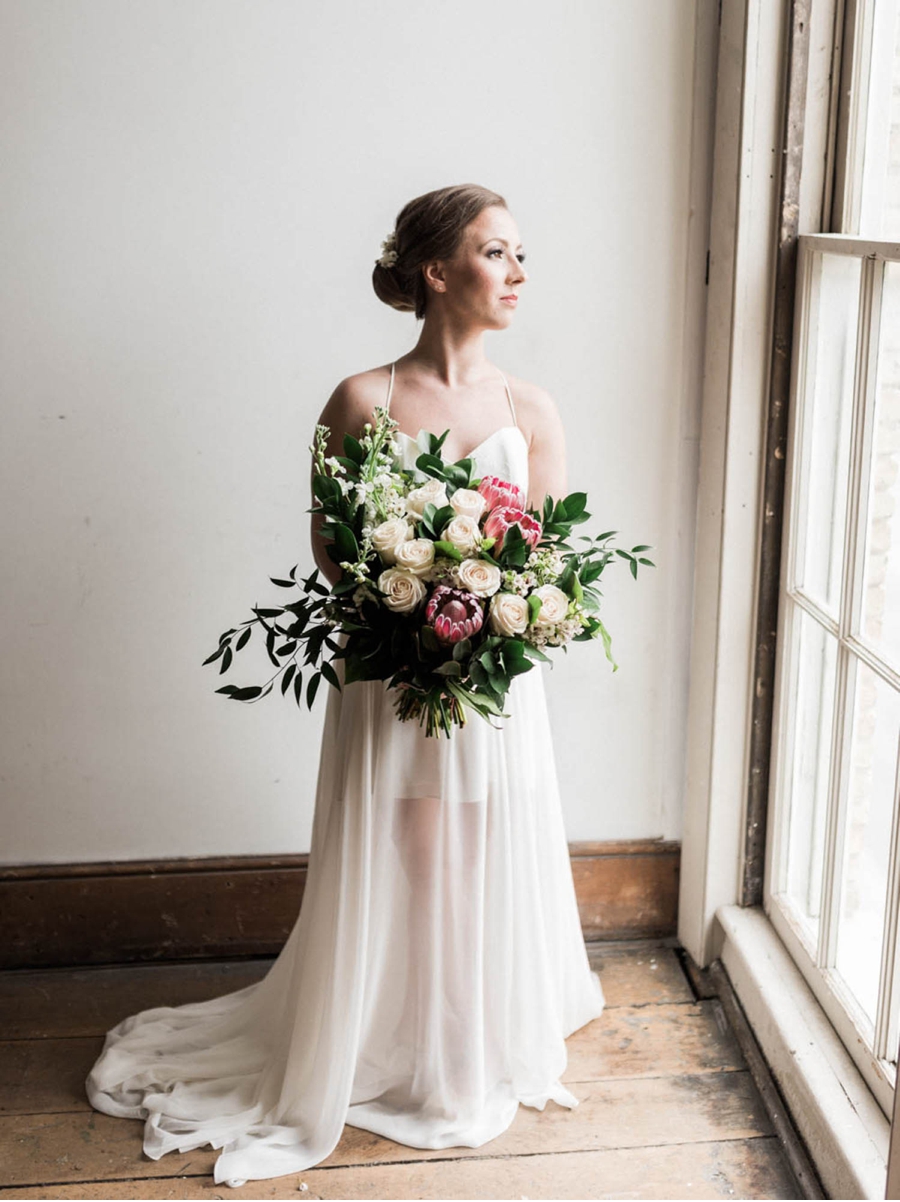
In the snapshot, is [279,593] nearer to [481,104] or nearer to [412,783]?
[412,783]

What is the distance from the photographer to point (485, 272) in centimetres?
217

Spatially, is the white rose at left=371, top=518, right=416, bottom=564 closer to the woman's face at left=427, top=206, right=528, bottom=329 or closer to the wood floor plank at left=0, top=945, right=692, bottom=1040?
the woman's face at left=427, top=206, right=528, bottom=329

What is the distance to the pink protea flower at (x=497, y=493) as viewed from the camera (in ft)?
6.62

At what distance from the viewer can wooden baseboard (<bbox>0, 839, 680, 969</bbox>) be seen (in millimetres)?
2861

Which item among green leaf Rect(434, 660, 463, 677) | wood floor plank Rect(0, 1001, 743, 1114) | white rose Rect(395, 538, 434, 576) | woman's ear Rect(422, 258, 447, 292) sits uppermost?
woman's ear Rect(422, 258, 447, 292)

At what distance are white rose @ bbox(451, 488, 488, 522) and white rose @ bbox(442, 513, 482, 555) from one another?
2 cm

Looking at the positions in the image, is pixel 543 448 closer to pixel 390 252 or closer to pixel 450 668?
pixel 390 252

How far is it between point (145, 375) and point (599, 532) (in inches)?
40.5

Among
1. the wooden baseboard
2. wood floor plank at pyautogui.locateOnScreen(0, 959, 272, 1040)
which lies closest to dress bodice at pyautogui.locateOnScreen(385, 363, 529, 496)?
the wooden baseboard

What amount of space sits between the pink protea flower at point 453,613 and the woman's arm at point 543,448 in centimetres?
44

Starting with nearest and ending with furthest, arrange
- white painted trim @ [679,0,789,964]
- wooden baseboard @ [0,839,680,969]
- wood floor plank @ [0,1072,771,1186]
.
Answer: wood floor plank @ [0,1072,771,1186]
white painted trim @ [679,0,789,964]
wooden baseboard @ [0,839,680,969]

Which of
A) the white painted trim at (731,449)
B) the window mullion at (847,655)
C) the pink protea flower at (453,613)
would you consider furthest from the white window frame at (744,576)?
the pink protea flower at (453,613)

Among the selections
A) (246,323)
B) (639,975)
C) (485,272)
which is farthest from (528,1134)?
(246,323)

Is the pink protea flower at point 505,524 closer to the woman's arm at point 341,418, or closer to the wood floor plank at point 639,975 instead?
the woman's arm at point 341,418
